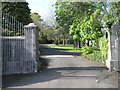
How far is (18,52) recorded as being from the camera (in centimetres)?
795

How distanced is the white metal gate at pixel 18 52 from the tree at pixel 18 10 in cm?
1074

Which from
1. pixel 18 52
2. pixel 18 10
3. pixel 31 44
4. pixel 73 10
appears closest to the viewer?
pixel 18 52

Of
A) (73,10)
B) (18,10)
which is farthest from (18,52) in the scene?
(18,10)

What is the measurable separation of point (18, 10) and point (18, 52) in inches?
468

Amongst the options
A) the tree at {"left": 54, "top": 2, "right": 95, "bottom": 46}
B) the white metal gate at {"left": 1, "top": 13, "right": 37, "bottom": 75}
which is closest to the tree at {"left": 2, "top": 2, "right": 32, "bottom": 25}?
the tree at {"left": 54, "top": 2, "right": 95, "bottom": 46}

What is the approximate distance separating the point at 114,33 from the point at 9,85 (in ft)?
21.0

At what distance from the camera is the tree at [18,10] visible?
1780 cm

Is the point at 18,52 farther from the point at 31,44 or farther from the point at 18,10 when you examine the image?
the point at 18,10

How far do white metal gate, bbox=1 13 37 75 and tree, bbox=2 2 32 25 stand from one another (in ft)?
35.2

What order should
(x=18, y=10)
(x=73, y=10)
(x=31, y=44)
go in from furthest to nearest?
(x=18, y=10), (x=73, y=10), (x=31, y=44)

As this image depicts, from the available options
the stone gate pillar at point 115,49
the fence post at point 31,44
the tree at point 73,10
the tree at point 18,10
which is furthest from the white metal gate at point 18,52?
the tree at point 18,10

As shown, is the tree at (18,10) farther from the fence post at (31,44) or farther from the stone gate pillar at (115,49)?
the stone gate pillar at (115,49)

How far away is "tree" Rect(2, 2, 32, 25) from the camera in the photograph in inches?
701

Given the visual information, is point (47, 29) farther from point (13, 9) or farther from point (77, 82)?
point (77, 82)
